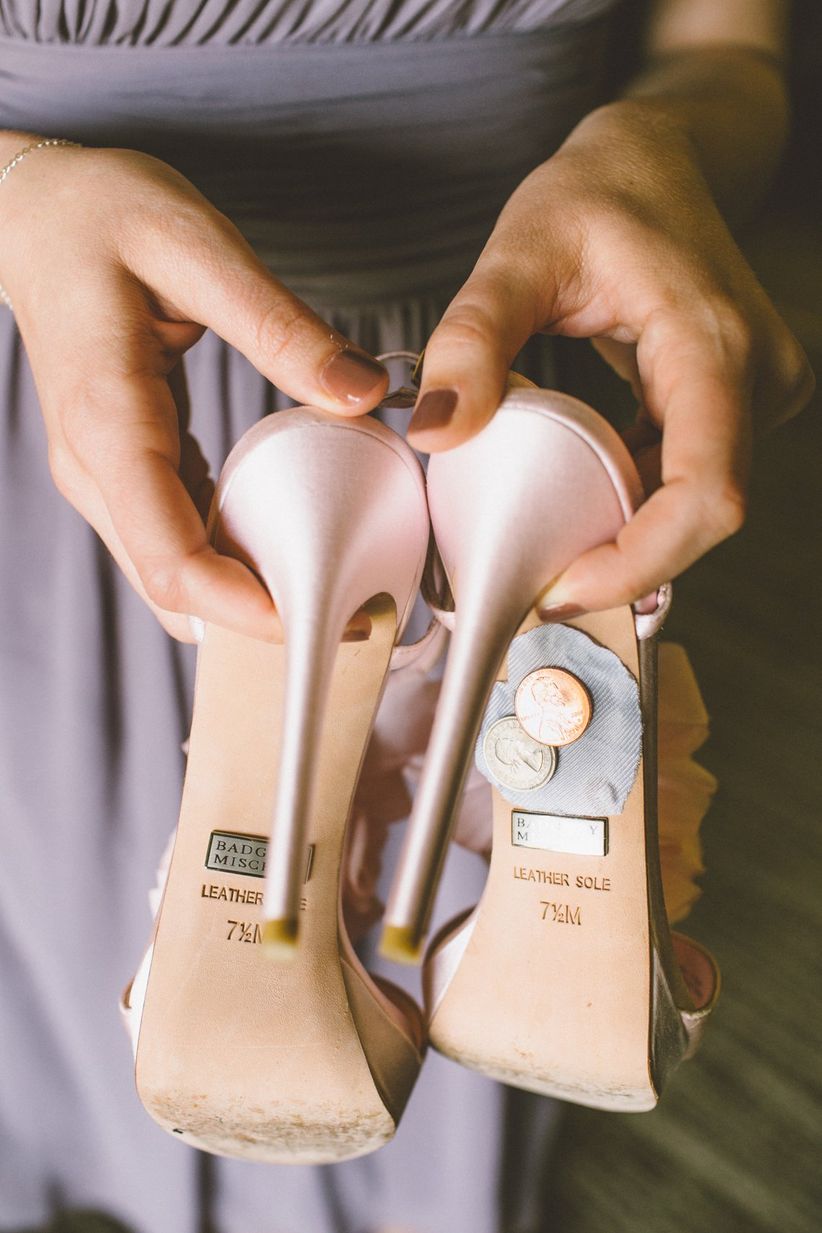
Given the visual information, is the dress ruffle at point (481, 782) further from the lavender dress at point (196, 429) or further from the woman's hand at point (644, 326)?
the woman's hand at point (644, 326)

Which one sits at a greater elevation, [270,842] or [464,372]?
[464,372]

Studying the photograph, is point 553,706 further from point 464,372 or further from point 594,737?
point 464,372

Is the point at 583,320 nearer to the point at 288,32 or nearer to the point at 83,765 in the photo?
the point at 288,32

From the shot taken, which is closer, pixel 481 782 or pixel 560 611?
pixel 560 611

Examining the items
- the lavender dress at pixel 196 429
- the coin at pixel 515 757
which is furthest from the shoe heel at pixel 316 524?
the lavender dress at pixel 196 429

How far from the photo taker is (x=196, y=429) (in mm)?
568

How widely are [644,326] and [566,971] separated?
0.29 meters

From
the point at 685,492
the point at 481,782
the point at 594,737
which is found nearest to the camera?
the point at 685,492

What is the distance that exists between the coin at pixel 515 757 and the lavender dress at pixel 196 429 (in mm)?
210

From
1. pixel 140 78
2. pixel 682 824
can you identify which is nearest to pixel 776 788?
pixel 682 824

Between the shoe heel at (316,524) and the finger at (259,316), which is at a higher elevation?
the finger at (259,316)

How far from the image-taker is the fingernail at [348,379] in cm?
35

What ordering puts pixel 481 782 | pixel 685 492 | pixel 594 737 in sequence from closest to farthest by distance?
pixel 685 492
pixel 594 737
pixel 481 782

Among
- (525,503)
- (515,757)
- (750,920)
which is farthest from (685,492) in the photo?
(750,920)
